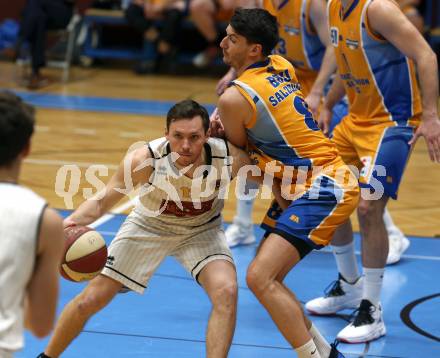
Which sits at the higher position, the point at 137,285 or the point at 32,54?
the point at 137,285

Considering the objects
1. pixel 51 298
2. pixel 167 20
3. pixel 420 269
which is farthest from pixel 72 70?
pixel 51 298

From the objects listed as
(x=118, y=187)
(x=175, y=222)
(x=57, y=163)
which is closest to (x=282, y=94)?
(x=175, y=222)

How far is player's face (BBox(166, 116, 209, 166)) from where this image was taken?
437cm

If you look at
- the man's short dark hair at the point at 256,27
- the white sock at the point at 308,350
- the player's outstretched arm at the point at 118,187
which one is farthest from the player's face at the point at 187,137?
the white sock at the point at 308,350

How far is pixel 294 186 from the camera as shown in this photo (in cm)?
475

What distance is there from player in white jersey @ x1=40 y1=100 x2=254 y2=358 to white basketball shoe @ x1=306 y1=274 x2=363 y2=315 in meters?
1.22

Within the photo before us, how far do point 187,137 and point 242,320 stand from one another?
159 cm

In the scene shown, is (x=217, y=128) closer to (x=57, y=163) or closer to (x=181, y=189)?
(x=181, y=189)

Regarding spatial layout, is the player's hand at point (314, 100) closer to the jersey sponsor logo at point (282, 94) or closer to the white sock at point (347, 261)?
the white sock at point (347, 261)

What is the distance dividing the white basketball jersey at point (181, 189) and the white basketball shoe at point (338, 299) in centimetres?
129

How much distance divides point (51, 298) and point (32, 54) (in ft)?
34.5

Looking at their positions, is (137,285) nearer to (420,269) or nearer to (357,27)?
(357,27)

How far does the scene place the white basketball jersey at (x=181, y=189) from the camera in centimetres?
454

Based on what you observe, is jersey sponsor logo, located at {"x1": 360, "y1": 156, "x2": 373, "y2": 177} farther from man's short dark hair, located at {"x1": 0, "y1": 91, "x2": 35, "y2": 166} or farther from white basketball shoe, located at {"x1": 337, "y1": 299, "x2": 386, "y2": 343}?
man's short dark hair, located at {"x1": 0, "y1": 91, "x2": 35, "y2": 166}
